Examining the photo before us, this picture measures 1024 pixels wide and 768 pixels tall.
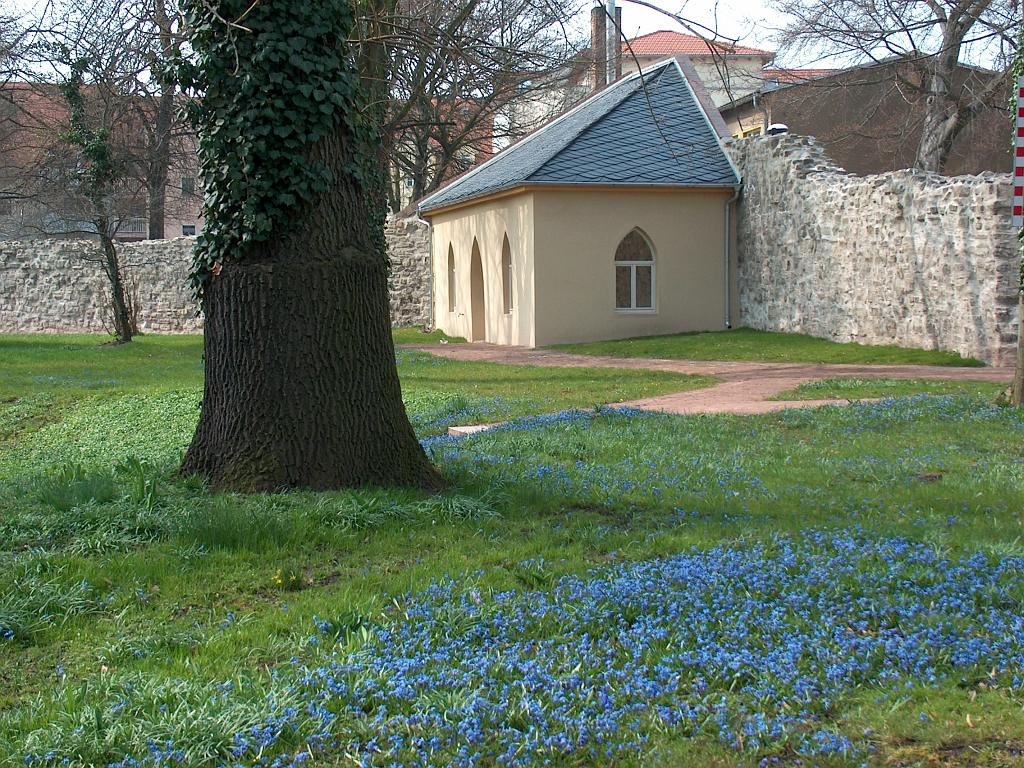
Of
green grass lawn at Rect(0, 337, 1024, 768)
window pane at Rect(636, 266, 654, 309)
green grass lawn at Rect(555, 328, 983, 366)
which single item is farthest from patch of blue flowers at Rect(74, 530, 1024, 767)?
window pane at Rect(636, 266, 654, 309)

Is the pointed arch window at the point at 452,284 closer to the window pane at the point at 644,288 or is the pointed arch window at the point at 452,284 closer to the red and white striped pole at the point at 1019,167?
the window pane at the point at 644,288

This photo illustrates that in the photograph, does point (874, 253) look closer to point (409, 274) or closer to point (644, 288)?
point (644, 288)

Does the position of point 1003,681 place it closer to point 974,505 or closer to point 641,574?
point 641,574

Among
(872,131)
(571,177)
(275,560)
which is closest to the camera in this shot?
(275,560)

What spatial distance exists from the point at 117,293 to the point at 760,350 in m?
16.1

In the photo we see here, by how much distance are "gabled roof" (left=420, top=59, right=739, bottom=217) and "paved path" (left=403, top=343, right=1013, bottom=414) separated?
4.09 meters

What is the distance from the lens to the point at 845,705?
141 inches

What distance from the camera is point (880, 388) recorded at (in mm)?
13461

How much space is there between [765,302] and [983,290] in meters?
7.39

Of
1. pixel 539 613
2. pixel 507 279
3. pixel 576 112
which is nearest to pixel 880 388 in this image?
pixel 539 613

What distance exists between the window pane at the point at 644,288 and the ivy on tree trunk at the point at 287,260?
1785cm

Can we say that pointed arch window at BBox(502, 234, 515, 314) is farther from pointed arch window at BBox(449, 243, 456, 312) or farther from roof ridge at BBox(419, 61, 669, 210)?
pointed arch window at BBox(449, 243, 456, 312)

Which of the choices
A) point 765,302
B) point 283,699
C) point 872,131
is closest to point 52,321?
point 765,302

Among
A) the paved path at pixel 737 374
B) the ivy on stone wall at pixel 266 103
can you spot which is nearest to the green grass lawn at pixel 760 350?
the paved path at pixel 737 374
